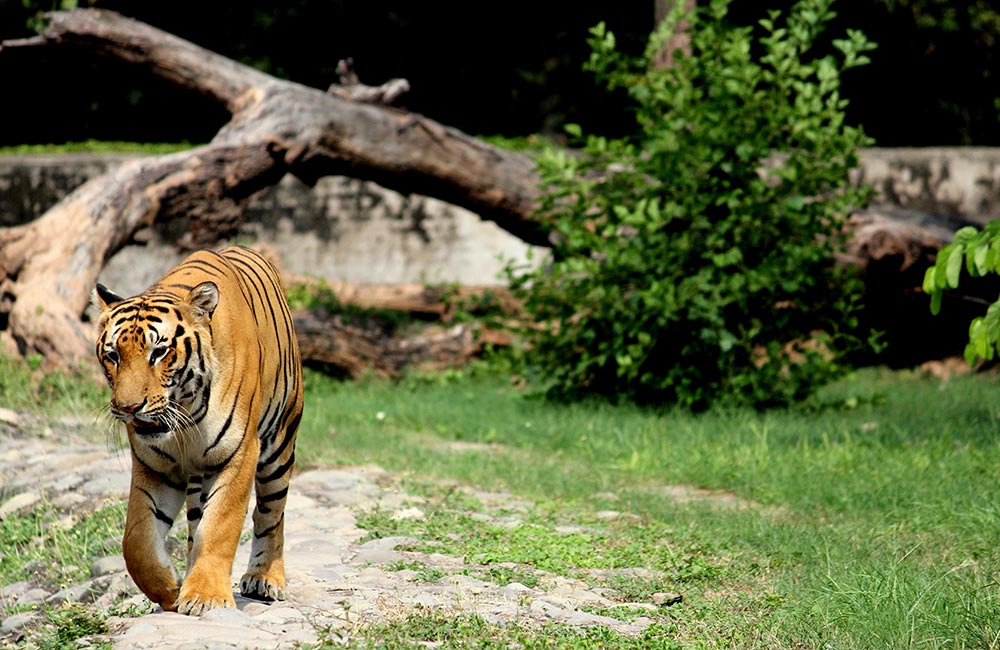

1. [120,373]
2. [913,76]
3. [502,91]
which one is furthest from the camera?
[502,91]

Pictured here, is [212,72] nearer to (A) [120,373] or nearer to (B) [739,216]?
(B) [739,216]

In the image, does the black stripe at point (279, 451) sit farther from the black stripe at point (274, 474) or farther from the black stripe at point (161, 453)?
the black stripe at point (161, 453)

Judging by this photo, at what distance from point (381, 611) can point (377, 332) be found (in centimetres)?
660

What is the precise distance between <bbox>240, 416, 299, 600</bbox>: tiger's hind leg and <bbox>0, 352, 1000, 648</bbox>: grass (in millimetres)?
515

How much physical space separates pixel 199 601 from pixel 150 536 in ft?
0.94

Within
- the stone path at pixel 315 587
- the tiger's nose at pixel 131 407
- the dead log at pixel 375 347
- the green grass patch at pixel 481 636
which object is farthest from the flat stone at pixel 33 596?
the dead log at pixel 375 347

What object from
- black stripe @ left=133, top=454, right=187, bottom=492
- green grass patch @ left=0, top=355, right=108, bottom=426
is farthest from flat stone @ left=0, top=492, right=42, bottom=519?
black stripe @ left=133, top=454, right=187, bottom=492

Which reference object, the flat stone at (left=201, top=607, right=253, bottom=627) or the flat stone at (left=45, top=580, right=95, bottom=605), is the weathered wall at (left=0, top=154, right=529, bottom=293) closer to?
the flat stone at (left=45, top=580, right=95, bottom=605)

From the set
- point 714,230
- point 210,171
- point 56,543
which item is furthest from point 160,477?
point 210,171

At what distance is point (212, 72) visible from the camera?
981cm

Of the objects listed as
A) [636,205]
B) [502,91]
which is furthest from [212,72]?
[502,91]

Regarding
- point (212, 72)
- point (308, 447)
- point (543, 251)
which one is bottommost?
point (308, 447)

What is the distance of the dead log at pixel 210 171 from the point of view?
28.3 ft

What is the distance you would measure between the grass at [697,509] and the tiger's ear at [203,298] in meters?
1.13
